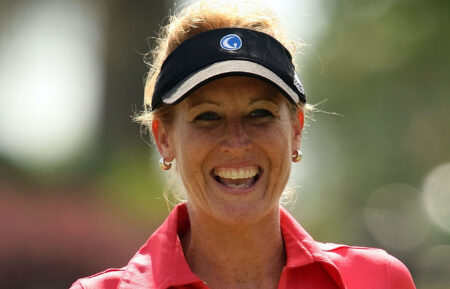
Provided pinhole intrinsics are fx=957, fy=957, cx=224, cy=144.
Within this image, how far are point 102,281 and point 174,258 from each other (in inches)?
11.1

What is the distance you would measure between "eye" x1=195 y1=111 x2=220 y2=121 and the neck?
1.24ft

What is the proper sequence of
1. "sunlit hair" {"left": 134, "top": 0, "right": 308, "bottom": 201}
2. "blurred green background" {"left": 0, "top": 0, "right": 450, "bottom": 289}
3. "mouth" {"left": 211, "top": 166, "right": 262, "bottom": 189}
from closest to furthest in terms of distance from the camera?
"mouth" {"left": 211, "top": 166, "right": 262, "bottom": 189} → "sunlit hair" {"left": 134, "top": 0, "right": 308, "bottom": 201} → "blurred green background" {"left": 0, "top": 0, "right": 450, "bottom": 289}

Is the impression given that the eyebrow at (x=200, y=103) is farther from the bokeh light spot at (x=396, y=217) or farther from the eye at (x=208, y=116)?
the bokeh light spot at (x=396, y=217)

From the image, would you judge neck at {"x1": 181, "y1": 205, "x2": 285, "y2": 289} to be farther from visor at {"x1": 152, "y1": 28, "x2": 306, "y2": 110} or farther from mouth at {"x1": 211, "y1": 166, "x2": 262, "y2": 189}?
visor at {"x1": 152, "y1": 28, "x2": 306, "y2": 110}

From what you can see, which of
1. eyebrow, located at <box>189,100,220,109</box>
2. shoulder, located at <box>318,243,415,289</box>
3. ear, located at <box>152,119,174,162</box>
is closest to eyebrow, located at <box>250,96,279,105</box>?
eyebrow, located at <box>189,100,220,109</box>

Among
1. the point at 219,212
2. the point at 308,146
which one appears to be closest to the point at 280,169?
the point at 219,212

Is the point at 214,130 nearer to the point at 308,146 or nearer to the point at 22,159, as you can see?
the point at 22,159

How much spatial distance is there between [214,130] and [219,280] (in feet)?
1.87

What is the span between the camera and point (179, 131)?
369 cm

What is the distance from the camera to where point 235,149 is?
352 centimetres

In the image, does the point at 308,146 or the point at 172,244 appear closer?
the point at 172,244

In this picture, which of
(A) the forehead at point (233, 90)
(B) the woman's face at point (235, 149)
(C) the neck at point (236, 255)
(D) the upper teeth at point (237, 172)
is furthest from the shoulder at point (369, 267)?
(A) the forehead at point (233, 90)

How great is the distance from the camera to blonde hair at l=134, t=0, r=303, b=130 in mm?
3701

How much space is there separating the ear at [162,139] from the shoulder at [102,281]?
555 mm
